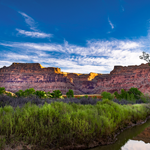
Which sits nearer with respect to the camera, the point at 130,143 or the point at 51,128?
the point at 51,128

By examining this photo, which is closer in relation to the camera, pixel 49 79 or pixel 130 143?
pixel 130 143

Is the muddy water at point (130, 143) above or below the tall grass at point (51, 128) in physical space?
below

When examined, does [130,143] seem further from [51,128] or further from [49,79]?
[49,79]

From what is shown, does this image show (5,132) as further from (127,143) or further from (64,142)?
(127,143)

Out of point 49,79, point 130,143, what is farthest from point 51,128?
point 49,79

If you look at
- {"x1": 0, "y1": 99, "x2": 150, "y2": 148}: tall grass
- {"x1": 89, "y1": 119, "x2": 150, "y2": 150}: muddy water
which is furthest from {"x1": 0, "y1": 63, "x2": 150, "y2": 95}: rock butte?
{"x1": 0, "y1": 99, "x2": 150, "y2": 148}: tall grass

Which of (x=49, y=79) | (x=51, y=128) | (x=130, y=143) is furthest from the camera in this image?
(x=49, y=79)

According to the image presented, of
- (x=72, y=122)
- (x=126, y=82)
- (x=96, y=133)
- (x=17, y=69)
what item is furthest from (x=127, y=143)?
(x=17, y=69)

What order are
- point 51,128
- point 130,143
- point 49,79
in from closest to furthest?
point 51,128 → point 130,143 → point 49,79

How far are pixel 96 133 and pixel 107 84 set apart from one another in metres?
110

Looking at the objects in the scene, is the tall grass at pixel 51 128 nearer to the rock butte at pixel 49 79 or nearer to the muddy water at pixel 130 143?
the muddy water at pixel 130 143

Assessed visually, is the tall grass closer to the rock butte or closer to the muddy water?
the muddy water

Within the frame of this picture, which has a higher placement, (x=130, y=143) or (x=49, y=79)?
(x=49, y=79)

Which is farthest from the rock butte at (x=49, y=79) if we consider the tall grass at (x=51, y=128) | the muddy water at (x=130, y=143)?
the tall grass at (x=51, y=128)
